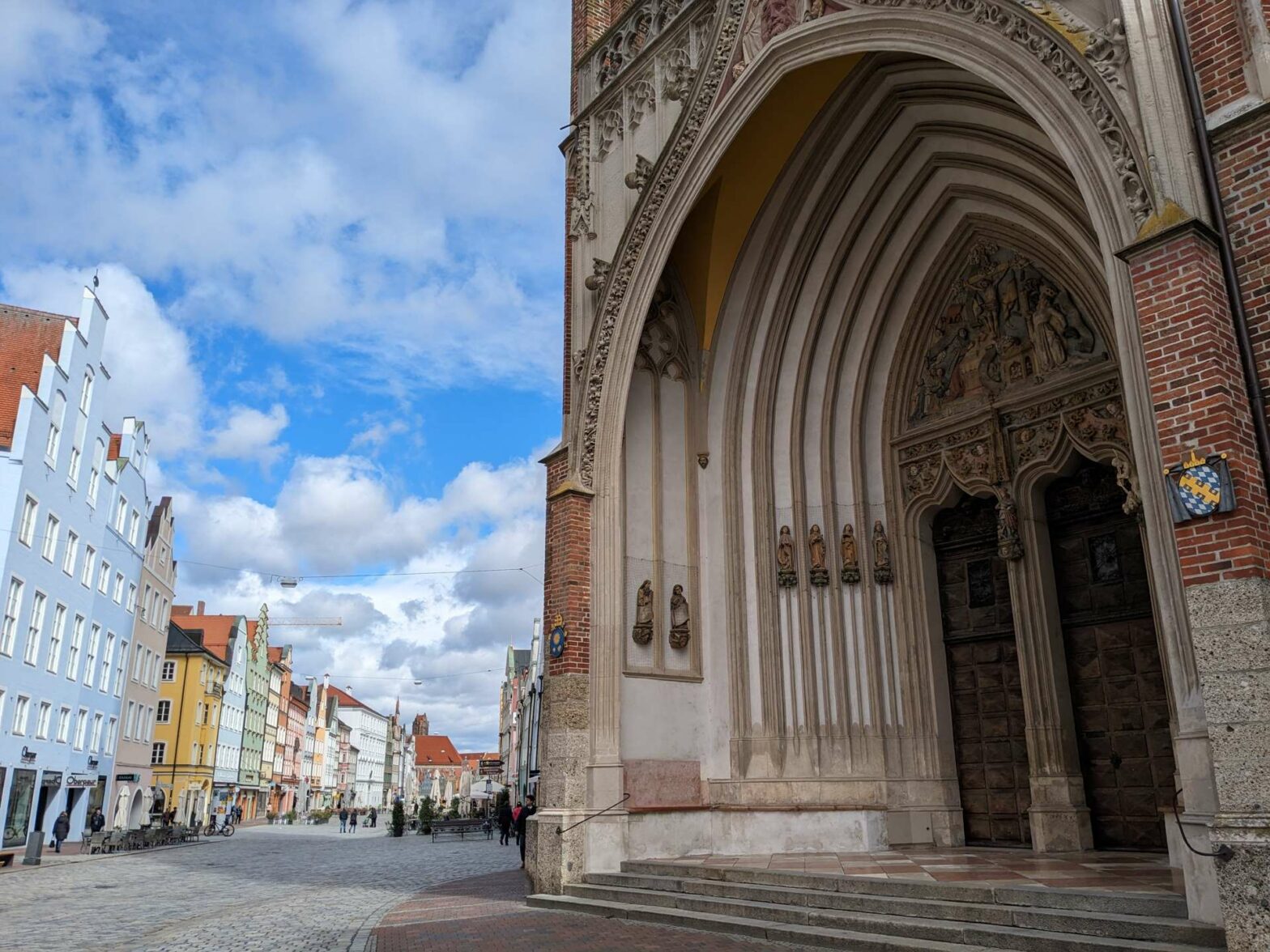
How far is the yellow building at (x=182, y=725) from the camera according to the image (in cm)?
4866

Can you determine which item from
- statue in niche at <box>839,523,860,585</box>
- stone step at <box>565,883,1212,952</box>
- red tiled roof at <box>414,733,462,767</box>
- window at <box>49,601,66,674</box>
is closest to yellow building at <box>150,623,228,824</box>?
window at <box>49,601,66,674</box>

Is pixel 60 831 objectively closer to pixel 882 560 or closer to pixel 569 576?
pixel 569 576

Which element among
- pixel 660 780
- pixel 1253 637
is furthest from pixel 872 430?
pixel 1253 637

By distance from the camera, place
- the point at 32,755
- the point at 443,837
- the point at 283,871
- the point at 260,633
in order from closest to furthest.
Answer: the point at 283,871 < the point at 32,755 < the point at 443,837 < the point at 260,633

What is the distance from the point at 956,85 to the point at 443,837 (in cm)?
3089

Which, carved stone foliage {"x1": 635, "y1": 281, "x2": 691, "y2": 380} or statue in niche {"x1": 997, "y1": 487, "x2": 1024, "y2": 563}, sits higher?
carved stone foliage {"x1": 635, "y1": 281, "x2": 691, "y2": 380}

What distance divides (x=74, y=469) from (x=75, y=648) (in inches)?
227

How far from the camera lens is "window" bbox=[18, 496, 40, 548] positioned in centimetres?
2655

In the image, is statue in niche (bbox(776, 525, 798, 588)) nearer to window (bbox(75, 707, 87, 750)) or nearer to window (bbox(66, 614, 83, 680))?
window (bbox(66, 614, 83, 680))

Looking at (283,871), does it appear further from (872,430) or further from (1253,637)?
(1253,637)

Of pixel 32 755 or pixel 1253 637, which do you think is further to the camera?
pixel 32 755

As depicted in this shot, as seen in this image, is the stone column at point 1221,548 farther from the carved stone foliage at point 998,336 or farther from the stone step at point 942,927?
the carved stone foliage at point 998,336

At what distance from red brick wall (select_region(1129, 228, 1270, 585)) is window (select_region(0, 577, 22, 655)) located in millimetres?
27692

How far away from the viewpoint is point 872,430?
1389 centimetres
